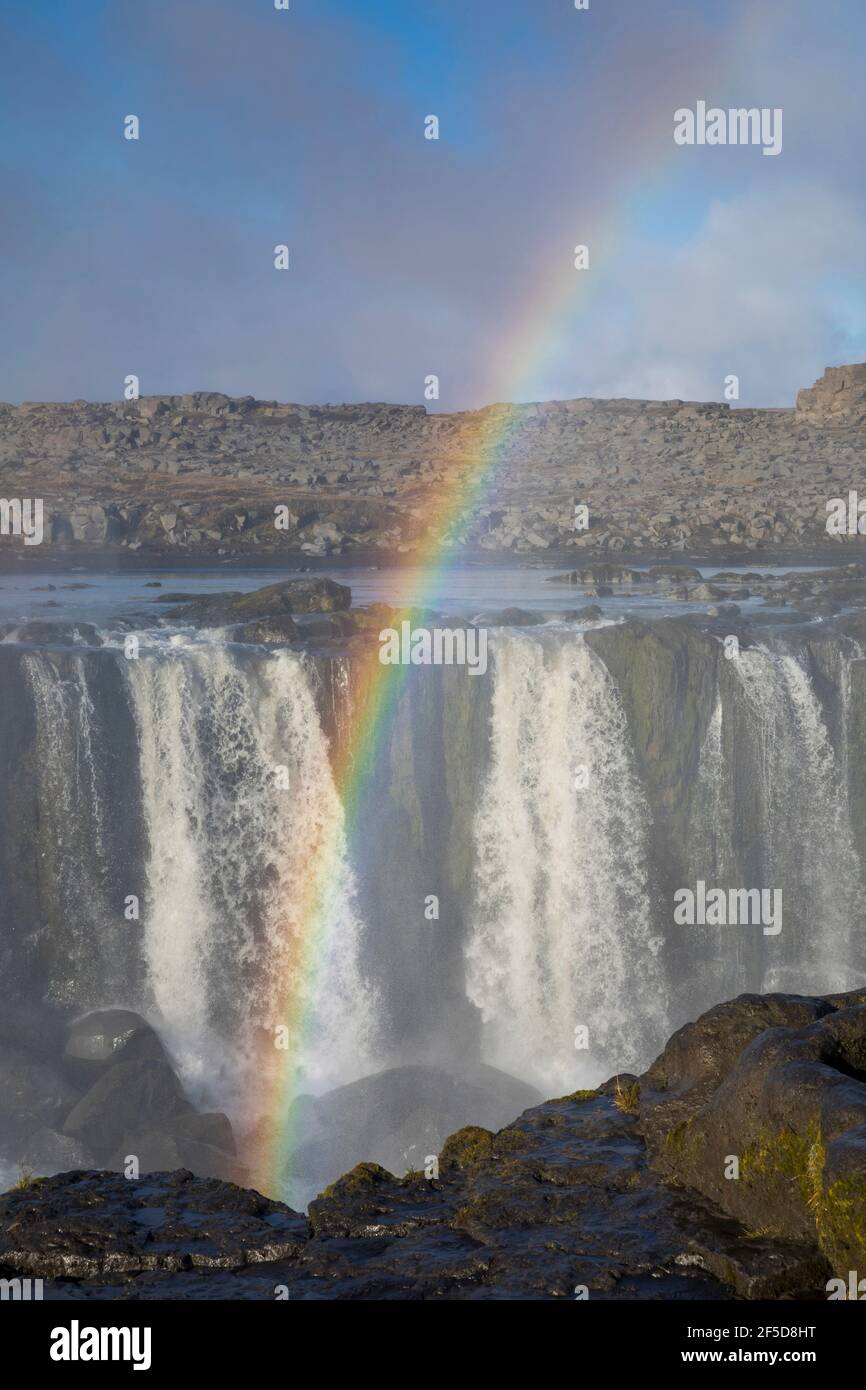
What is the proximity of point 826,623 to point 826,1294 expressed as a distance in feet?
82.0

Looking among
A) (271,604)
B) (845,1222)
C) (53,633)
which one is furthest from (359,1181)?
(271,604)

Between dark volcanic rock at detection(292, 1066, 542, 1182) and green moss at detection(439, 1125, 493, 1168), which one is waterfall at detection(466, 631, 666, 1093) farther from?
green moss at detection(439, 1125, 493, 1168)

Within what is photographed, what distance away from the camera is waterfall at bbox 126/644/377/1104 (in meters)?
26.0

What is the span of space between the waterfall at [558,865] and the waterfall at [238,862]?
333cm

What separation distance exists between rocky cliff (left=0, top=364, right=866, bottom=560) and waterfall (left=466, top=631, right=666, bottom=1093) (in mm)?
21892

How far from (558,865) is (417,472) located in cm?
5393

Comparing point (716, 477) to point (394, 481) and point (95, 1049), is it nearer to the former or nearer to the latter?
point (394, 481)

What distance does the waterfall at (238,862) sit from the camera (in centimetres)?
2602

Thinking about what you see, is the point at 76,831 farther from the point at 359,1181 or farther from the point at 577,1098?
the point at 359,1181

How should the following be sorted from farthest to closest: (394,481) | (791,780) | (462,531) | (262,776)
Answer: (394,481) → (462,531) → (791,780) → (262,776)

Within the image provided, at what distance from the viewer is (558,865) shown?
93.7ft

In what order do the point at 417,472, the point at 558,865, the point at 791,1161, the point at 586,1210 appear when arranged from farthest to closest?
the point at 417,472, the point at 558,865, the point at 586,1210, the point at 791,1161
